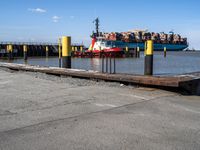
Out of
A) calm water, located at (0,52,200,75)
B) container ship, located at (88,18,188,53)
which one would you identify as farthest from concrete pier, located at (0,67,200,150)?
container ship, located at (88,18,188,53)

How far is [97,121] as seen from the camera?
475 cm

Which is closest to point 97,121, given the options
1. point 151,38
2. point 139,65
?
point 139,65

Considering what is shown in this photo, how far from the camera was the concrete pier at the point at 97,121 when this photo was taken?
12.5ft

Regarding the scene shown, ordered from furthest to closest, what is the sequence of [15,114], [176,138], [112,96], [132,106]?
1. [112,96]
2. [132,106]
3. [15,114]
4. [176,138]

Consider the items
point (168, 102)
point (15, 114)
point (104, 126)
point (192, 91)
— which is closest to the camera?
point (104, 126)

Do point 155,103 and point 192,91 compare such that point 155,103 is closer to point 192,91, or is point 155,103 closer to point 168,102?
point 168,102

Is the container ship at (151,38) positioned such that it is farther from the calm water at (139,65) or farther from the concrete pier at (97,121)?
the concrete pier at (97,121)

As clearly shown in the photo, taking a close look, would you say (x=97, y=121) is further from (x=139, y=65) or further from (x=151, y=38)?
(x=151, y=38)

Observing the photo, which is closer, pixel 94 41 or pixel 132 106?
pixel 132 106

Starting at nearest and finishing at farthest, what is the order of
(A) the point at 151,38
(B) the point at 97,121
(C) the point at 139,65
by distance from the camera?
(B) the point at 97,121, (C) the point at 139,65, (A) the point at 151,38

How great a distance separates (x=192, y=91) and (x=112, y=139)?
4805 mm

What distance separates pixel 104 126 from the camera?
4492 mm

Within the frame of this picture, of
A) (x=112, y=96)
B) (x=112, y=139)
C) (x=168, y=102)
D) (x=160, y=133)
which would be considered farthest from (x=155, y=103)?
(x=112, y=139)

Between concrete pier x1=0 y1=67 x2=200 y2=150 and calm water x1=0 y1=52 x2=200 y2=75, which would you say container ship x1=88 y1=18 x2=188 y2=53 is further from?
concrete pier x1=0 y1=67 x2=200 y2=150
